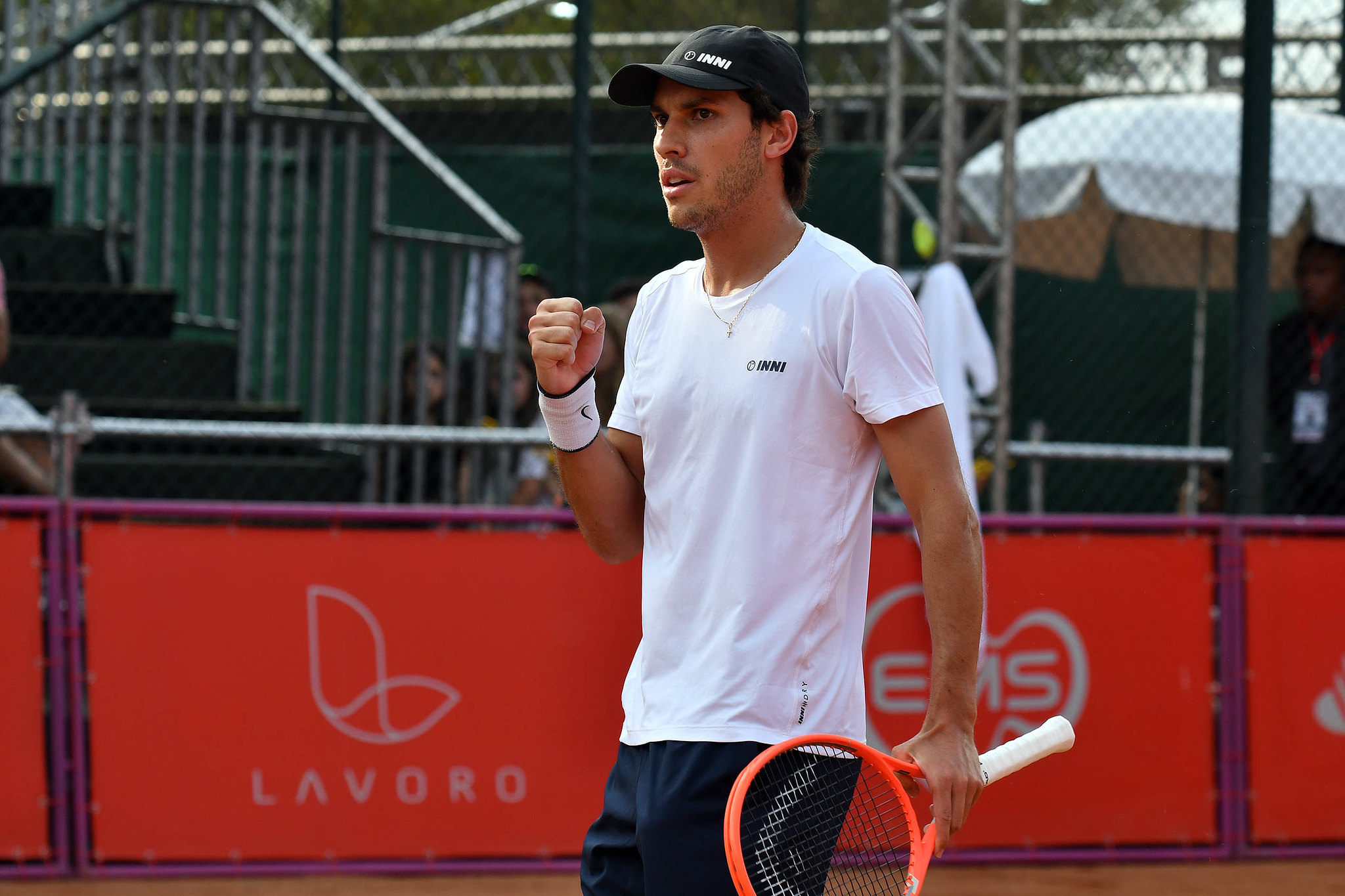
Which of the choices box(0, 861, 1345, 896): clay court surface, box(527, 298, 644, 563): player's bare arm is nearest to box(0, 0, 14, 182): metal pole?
box(0, 861, 1345, 896): clay court surface

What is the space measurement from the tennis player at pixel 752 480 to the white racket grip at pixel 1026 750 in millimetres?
31

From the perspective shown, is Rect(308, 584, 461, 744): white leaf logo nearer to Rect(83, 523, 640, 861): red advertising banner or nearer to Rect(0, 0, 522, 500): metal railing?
Rect(83, 523, 640, 861): red advertising banner

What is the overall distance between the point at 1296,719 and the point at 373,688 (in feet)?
11.3

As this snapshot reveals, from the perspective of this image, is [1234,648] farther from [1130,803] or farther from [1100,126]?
[1100,126]

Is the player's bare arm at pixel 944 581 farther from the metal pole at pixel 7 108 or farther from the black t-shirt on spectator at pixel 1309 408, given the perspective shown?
the metal pole at pixel 7 108

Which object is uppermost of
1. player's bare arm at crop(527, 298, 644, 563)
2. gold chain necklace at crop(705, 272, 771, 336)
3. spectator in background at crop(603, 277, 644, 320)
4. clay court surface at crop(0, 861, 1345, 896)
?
spectator in background at crop(603, 277, 644, 320)

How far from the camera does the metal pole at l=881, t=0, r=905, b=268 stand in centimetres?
740

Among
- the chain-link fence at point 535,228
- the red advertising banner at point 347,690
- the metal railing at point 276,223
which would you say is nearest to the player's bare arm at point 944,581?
the red advertising banner at point 347,690

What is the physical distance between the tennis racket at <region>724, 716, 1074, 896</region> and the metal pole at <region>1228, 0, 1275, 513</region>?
4148 mm

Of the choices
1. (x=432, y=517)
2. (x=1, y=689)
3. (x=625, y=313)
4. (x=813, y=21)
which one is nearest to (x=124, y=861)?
(x=1, y=689)

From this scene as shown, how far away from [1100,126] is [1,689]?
20.9 ft

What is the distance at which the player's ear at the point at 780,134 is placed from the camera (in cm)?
262

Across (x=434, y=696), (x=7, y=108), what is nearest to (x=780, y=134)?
(x=434, y=696)

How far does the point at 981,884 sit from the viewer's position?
5586 millimetres
